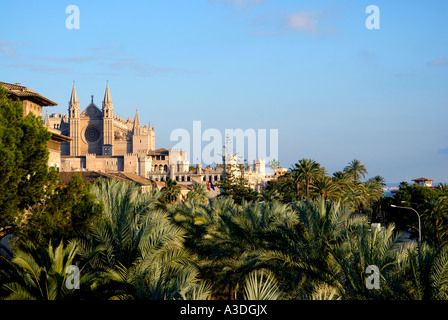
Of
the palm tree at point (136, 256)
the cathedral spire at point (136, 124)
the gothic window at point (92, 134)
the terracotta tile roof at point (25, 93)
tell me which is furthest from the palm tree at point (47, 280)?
the gothic window at point (92, 134)

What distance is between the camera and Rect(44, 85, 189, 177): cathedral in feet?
495

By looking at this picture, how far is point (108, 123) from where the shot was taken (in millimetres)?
162125

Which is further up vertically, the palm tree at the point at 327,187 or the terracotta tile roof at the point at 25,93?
the terracotta tile roof at the point at 25,93

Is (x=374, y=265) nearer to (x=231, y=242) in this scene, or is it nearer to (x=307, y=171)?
(x=231, y=242)

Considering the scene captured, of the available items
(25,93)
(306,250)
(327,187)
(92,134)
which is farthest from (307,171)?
(92,134)

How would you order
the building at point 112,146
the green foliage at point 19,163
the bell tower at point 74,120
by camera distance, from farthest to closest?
the bell tower at point 74,120 → the building at point 112,146 → the green foliage at point 19,163

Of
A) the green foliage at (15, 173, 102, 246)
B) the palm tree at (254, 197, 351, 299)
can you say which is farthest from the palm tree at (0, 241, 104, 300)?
the palm tree at (254, 197, 351, 299)

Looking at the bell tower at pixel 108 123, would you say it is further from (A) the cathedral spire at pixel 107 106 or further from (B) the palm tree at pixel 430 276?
(B) the palm tree at pixel 430 276

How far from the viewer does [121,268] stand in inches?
679

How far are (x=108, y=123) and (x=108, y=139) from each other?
15.1 ft

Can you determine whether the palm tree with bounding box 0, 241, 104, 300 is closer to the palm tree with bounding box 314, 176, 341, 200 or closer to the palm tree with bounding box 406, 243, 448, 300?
the palm tree with bounding box 406, 243, 448, 300

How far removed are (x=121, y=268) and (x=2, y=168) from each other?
18.5 feet

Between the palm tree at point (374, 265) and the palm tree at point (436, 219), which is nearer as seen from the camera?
the palm tree at point (374, 265)

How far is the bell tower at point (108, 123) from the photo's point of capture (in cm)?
15850
